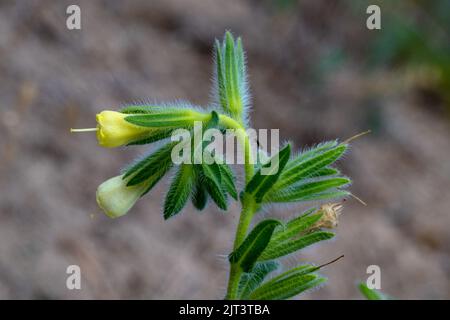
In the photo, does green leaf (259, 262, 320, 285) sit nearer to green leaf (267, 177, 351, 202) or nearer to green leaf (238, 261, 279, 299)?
green leaf (238, 261, 279, 299)

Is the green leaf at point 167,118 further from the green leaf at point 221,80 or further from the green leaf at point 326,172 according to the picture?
the green leaf at point 326,172

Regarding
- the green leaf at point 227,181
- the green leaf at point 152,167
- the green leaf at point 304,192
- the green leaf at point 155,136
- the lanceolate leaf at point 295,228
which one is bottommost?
the lanceolate leaf at point 295,228

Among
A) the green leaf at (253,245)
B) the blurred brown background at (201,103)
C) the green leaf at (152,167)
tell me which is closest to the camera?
the green leaf at (253,245)

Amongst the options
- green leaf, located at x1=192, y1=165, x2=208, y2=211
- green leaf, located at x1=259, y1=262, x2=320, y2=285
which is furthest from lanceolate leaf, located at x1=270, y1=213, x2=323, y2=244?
green leaf, located at x1=192, y1=165, x2=208, y2=211

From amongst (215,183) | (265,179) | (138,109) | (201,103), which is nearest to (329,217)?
(265,179)

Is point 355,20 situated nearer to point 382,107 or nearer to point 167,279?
point 382,107

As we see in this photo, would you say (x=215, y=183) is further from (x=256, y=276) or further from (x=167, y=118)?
(x=256, y=276)

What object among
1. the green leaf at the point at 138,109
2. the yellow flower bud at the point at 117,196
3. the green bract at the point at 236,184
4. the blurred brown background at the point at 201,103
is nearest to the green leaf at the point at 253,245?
the green bract at the point at 236,184
